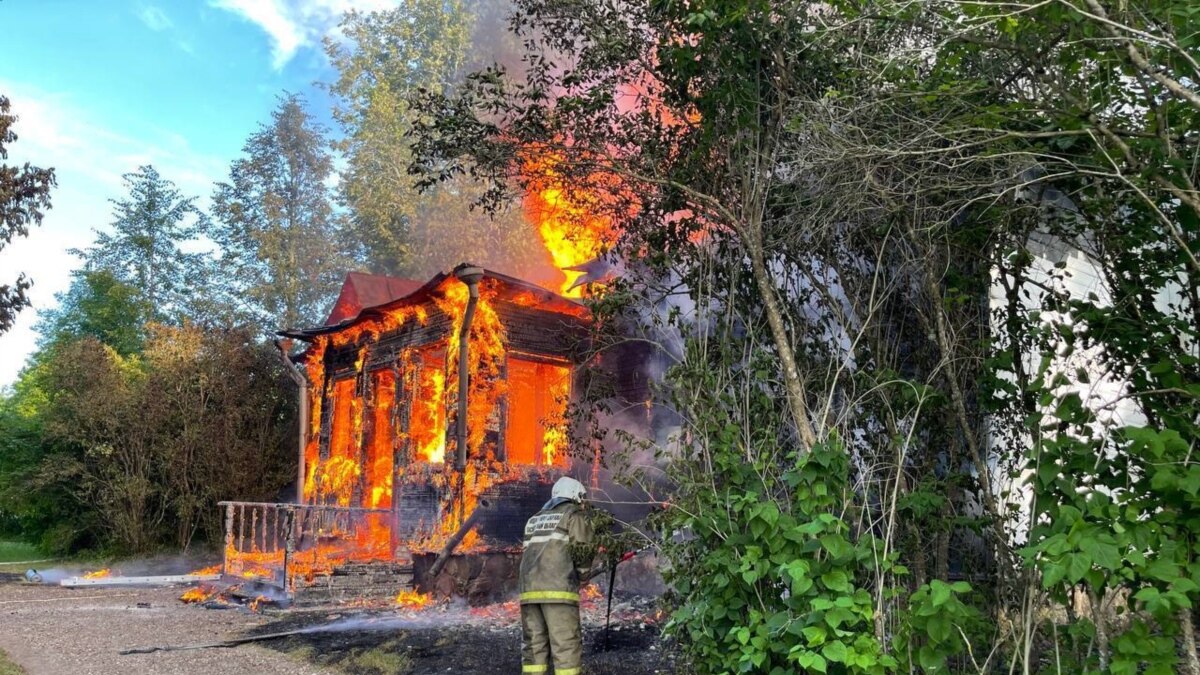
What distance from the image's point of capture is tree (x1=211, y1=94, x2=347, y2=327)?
3164cm

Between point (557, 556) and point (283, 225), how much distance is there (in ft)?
103

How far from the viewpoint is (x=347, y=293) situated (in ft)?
52.9

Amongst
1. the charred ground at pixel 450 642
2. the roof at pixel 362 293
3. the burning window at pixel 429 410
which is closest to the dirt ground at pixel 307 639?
the charred ground at pixel 450 642

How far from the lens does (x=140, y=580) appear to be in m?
13.7

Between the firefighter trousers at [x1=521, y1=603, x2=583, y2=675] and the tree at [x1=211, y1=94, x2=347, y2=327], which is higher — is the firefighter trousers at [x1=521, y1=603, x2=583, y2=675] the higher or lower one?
the lower one

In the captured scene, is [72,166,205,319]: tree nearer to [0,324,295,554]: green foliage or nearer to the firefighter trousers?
[0,324,295,554]: green foliage

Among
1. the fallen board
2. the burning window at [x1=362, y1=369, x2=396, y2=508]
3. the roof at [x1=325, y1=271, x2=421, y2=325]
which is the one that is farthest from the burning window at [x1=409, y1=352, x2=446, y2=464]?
the fallen board

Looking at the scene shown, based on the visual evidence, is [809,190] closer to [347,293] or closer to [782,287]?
[782,287]

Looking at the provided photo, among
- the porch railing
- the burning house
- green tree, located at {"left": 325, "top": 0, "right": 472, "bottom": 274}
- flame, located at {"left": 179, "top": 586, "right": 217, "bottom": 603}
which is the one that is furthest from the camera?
green tree, located at {"left": 325, "top": 0, "right": 472, "bottom": 274}

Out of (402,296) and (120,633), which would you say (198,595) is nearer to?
(120,633)

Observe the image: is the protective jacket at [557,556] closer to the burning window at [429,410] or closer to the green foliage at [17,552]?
the burning window at [429,410]

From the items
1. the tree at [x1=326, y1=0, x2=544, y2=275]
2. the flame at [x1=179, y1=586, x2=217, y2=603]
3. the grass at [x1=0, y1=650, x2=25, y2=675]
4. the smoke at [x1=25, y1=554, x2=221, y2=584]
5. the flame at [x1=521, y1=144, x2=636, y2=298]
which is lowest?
the smoke at [x1=25, y1=554, x2=221, y2=584]

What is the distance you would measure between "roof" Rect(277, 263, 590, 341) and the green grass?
11447 millimetres

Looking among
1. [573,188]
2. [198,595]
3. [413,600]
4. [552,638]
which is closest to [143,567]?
[198,595]
